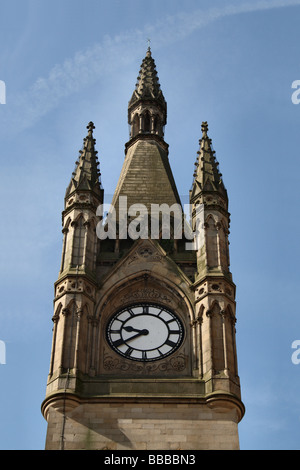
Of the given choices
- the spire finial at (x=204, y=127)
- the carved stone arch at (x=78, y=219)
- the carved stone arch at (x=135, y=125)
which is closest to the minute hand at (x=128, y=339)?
the carved stone arch at (x=78, y=219)

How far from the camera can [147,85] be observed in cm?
4875

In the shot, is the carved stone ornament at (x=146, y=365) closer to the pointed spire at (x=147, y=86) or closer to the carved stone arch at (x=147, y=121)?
the carved stone arch at (x=147, y=121)

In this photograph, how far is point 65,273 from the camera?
114 feet

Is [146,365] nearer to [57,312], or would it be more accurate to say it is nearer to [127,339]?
[127,339]

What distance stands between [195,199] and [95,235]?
13.2ft

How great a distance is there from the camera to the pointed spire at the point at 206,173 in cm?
3812

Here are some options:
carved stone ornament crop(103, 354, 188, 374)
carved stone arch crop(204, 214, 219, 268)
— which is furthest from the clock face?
carved stone arch crop(204, 214, 219, 268)

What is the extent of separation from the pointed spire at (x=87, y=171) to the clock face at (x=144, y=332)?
561cm

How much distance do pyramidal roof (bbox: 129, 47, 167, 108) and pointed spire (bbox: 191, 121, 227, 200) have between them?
23.6 feet

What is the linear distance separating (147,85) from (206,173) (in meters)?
11.2

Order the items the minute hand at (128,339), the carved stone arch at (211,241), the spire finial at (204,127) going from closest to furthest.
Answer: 1. the minute hand at (128,339)
2. the carved stone arch at (211,241)
3. the spire finial at (204,127)

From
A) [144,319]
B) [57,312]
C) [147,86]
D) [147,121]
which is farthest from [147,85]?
[57,312]
